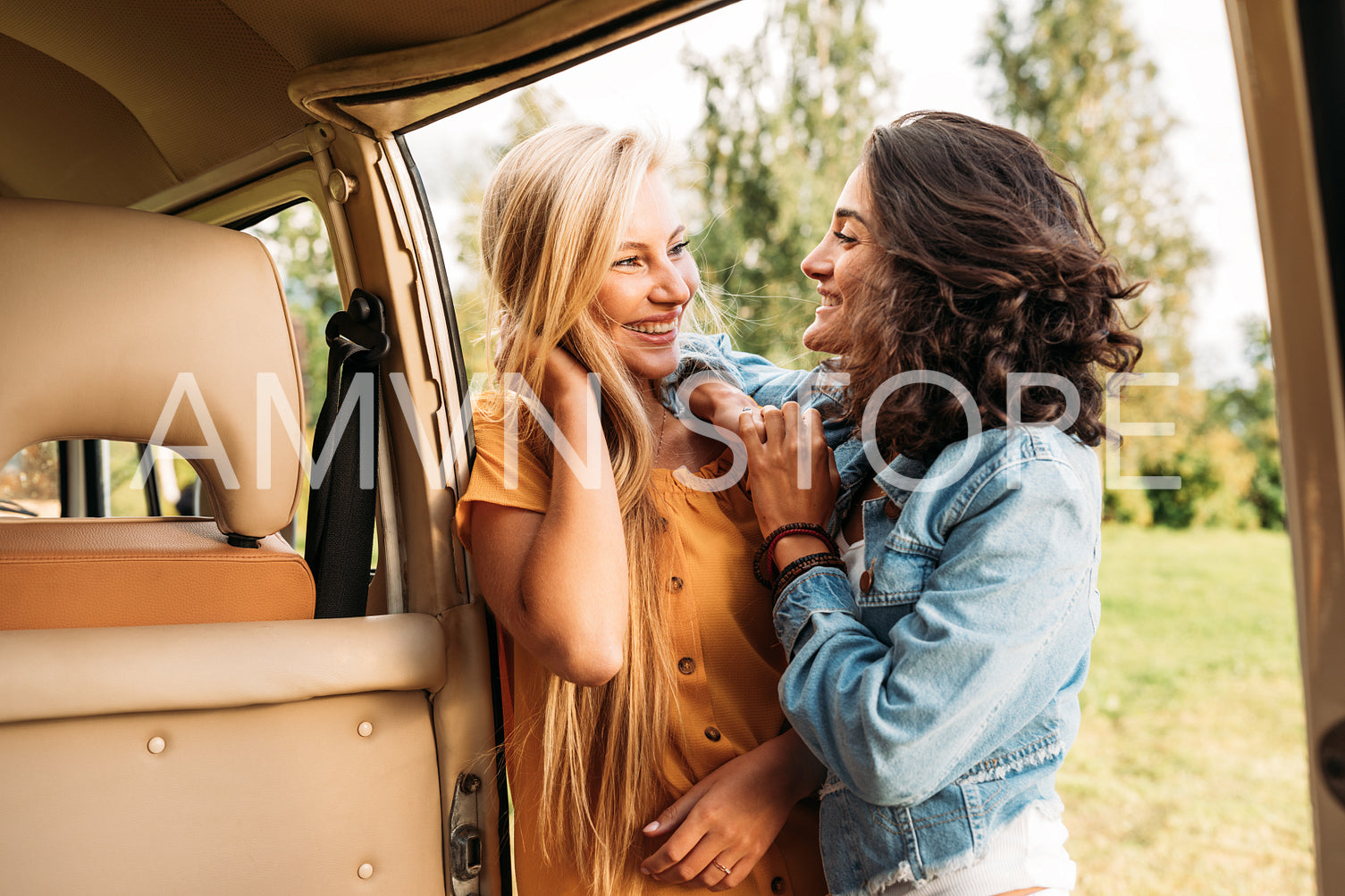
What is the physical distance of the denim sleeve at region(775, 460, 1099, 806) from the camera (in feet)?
3.48

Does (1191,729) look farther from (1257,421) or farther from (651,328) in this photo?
(651,328)

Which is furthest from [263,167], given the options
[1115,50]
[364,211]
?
[1115,50]

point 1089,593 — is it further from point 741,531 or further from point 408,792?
point 408,792

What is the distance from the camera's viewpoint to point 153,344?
1390 mm

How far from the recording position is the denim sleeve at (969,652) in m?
1.06

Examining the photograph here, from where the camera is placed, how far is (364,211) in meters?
1.74

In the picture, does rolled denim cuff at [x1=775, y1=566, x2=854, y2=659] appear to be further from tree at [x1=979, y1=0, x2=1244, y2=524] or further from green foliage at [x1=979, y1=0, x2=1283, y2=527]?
tree at [x1=979, y1=0, x2=1244, y2=524]

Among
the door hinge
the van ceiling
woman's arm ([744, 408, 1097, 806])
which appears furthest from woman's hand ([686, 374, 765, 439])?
the door hinge

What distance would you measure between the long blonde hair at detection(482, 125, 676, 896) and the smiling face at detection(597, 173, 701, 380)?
0.03 metres

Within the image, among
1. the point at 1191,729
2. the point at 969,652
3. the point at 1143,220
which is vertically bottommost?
the point at 1191,729

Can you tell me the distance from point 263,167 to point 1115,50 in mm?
9036

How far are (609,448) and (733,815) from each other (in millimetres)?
593

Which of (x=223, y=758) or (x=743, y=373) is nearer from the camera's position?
(x=223, y=758)

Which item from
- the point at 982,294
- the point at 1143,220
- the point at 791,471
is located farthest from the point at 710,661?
the point at 1143,220
